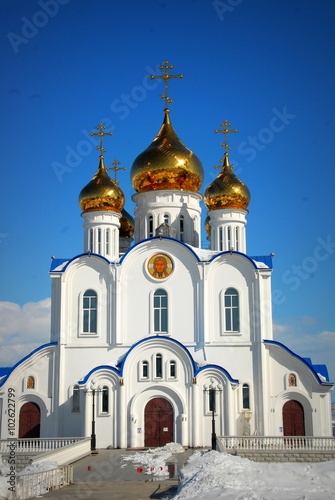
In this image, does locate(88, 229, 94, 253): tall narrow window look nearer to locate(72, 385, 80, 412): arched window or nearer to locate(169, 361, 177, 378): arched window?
locate(72, 385, 80, 412): arched window

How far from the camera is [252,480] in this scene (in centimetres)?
1359

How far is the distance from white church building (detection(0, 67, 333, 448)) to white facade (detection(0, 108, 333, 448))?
0.13 ft

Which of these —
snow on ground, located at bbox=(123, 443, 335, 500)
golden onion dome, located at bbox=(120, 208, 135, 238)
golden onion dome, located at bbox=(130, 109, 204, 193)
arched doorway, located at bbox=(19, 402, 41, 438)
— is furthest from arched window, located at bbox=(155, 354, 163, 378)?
golden onion dome, located at bbox=(120, 208, 135, 238)

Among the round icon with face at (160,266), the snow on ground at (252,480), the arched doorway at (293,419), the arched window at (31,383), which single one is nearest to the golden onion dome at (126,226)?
the round icon with face at (160,266)

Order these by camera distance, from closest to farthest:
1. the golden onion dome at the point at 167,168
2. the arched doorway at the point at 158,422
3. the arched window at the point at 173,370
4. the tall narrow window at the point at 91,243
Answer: the arched doorway at the point at 158,422
the arched window at the point at 173,370
the tall narrow window at the point at 91,243
the golden onion dome at the point at 167,168

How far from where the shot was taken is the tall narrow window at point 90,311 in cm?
2617

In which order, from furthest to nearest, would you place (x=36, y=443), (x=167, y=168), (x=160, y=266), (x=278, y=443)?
(x=167, y=168)
(x=160, y=266)
(x=36, y=443)
(x=278, y=443)

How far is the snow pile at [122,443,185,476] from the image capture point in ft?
59.5

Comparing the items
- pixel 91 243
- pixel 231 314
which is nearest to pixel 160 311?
pixel 231 314

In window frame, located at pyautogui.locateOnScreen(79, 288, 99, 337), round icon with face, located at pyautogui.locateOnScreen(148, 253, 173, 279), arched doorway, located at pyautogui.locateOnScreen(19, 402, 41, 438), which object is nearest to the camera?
arched doorway, located at pyautogui.locateOnScreen(19, 402, 41, 438)

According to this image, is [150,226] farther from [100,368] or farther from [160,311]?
[100,368]

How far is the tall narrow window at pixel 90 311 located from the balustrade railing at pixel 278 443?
7179 millimetres

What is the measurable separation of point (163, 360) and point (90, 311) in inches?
151

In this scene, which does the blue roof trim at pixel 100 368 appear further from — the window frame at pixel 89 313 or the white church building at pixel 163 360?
the window frame at pixel 89 313
